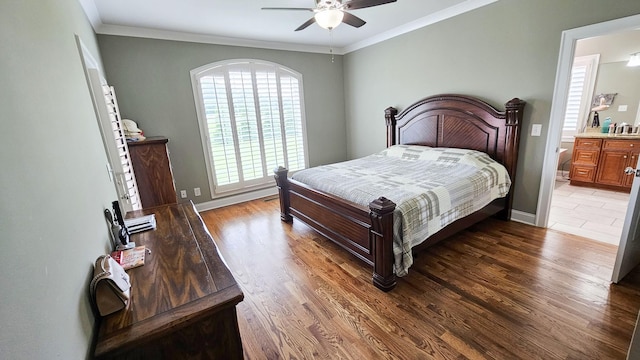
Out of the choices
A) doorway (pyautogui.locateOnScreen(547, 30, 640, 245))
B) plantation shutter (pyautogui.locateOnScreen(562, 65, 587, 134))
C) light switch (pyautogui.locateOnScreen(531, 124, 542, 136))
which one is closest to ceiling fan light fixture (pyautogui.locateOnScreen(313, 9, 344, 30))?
light switch (pyautogui.locateOnScreen(531, 124, 542, 136))

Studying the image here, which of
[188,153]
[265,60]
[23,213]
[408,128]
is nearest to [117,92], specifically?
[188,153]

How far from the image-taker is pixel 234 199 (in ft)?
14.7

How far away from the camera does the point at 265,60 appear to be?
169 inches

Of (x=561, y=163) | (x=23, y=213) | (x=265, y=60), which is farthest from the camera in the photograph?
(x=561, y=163)

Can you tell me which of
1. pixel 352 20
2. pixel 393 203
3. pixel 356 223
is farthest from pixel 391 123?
pixel 393 203

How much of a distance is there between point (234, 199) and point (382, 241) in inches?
122

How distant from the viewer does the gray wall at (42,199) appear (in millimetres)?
590

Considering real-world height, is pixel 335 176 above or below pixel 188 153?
below

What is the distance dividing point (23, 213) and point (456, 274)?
264 centimetres

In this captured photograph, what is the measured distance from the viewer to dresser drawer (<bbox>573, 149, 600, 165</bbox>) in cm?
416

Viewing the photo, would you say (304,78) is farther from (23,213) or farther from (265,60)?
(23,213)

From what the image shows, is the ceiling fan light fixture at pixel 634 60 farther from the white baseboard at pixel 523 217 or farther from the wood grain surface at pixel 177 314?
the wood grain surface at pixel 177 314

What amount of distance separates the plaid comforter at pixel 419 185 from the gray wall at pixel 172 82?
6.04 ft

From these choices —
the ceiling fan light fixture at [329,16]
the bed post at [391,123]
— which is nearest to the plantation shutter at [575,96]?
the bed post at [391,123]
